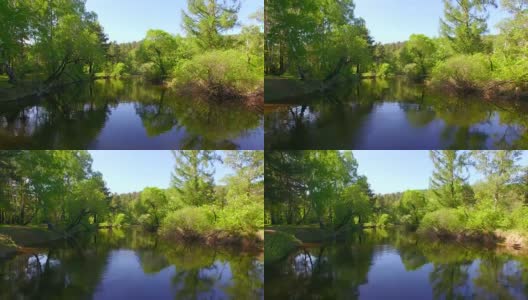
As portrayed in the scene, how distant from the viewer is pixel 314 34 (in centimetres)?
1400

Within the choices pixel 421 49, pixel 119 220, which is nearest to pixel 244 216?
pixel 119 220

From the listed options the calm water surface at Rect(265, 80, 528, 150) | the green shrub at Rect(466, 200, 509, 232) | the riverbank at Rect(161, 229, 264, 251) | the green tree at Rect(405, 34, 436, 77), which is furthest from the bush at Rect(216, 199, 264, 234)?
the green tree at Rect(405, 34, 436, 77)

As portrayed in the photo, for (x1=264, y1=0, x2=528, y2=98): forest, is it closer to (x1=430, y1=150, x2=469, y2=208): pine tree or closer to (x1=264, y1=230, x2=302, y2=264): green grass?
(x1=430, y1=150, x2=469, y2=208): pine tree

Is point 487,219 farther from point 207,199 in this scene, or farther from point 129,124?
point 129,124

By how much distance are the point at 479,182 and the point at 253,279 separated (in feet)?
45.0

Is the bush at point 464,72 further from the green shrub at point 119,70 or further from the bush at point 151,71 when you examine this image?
the green shrub at point 119,70

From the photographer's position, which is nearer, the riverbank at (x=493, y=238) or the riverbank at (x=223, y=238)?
the riverbank at (x=223, y=238)

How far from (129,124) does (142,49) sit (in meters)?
10.6

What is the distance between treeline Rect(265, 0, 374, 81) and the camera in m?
12.6

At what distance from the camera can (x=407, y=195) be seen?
1656cm

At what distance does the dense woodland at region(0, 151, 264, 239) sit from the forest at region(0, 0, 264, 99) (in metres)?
4.58

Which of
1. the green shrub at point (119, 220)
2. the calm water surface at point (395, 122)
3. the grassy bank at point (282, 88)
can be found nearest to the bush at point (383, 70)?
the calm water surface at point (395, 122)

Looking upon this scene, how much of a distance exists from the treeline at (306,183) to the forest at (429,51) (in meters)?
5.55

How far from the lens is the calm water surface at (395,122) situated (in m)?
9.35
